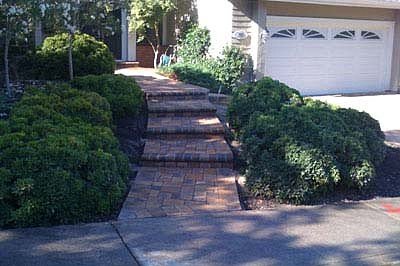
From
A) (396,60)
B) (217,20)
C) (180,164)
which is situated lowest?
(180,164)

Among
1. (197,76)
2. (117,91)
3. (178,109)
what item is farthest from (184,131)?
(197,76)

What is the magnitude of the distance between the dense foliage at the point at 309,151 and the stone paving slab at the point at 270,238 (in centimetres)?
35

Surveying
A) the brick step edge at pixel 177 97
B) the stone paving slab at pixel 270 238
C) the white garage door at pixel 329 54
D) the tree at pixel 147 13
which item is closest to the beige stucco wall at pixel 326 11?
the white garage door at pixel 329 54

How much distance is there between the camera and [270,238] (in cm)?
474

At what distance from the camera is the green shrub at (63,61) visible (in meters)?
10.1

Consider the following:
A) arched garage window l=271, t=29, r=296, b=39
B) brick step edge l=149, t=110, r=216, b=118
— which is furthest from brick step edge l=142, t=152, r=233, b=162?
arched garage window l=271, t=29, r=296, b=39

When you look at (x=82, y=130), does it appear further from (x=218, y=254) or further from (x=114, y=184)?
(x=218, y=254)

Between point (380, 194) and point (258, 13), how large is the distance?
7836 mm

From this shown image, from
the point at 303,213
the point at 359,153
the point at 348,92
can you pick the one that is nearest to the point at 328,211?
the point at 303,213

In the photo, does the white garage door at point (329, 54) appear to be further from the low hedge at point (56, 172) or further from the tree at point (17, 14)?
the low hedge at point (56, 172)

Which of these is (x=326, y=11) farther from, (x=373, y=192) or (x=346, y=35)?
(x=373, y=192)

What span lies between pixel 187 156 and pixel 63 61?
4.36m

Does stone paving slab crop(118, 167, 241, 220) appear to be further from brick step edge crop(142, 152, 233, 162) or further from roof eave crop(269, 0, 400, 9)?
roof eave crop(269, 0, 400, 9)

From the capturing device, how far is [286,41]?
47.1 ft
